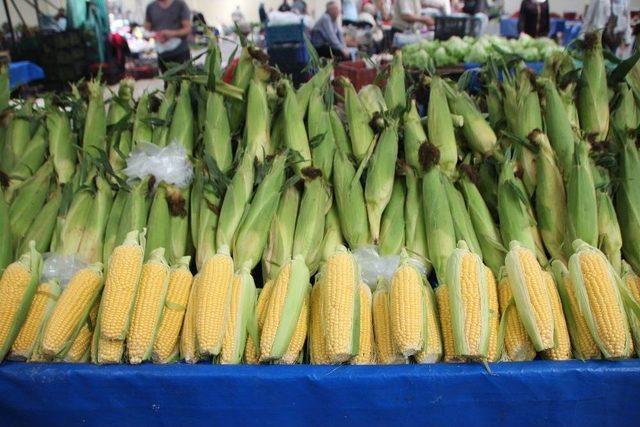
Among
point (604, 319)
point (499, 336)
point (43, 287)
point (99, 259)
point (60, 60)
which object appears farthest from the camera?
point (60, 60)

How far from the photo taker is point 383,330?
153 centimetres

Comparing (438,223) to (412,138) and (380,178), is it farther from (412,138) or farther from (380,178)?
(412,138)

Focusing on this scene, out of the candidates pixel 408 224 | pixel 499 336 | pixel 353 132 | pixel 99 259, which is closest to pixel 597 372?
pixel 499 336

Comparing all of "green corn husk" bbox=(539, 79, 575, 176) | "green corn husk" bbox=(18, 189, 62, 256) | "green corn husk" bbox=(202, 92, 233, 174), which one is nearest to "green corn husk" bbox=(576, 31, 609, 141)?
"green corn husk" bbox=(539, 79, 575, 176)

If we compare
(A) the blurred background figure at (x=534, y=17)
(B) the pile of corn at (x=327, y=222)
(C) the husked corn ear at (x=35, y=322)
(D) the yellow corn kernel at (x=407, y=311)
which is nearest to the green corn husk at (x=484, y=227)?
(B) the pile of corn at (x=327, y=222)

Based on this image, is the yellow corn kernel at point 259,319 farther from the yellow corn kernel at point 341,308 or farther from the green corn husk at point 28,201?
the green corn husk at point 28,201

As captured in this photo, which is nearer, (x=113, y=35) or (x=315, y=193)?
(x=315, y=193)

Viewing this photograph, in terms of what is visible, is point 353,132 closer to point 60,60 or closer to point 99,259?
point 99,259

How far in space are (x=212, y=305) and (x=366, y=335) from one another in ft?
1.57

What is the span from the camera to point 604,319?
1351mm

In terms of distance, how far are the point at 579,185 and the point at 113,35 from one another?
1042cm

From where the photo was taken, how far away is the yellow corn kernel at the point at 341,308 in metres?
1.39

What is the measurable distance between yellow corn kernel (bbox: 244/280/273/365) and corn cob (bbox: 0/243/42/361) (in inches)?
28.2

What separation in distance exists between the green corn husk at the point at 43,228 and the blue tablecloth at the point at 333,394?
0.58 meters
